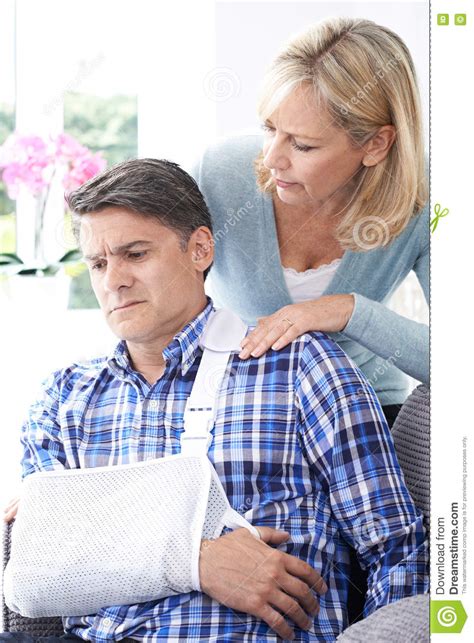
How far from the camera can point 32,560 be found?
91 cm

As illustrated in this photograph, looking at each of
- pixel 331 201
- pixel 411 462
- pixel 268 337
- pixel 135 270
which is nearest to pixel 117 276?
pixel 135 270

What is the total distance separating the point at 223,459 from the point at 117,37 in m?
0.83

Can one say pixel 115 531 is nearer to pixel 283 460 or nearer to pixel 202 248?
pixel 283 460

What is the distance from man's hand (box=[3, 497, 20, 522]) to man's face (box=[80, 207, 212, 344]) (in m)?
0.24

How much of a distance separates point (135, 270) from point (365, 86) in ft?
1.15

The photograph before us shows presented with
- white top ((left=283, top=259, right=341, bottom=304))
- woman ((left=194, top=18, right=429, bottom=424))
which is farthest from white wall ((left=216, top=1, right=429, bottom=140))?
white top ((left=283, top=259, right=341, bottom=304))

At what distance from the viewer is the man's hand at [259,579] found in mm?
880

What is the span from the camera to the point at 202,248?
3.43 ft

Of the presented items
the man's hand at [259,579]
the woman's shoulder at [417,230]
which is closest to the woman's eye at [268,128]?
the woman's shoulder at [417,230]

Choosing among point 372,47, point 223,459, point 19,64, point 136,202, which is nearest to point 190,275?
point 136,202

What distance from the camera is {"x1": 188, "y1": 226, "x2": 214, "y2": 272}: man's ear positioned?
3.39ft

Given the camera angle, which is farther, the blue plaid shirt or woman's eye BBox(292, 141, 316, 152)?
woman's eye BBox(292, 141, 316, 152)
